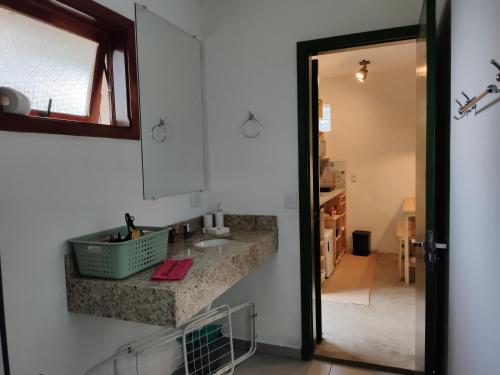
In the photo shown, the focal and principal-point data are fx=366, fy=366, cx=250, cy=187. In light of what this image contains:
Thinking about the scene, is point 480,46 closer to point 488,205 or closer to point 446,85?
point 488,205

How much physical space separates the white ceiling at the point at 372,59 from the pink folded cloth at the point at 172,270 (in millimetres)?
2969

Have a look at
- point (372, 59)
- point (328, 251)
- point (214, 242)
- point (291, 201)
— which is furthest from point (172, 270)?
point (372, 59)

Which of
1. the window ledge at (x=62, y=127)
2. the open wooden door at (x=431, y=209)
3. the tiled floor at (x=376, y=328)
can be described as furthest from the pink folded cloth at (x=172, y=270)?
the tiled floor at (x=376, y=328)

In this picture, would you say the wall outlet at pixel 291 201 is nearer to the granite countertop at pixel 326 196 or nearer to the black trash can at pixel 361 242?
the granite countertop at pixel 326 196

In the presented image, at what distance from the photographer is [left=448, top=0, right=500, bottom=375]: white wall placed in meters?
1.00

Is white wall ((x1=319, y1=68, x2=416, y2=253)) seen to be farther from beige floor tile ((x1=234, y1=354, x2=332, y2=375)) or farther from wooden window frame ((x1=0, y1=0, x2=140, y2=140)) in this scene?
wooden window frame ((x1=0, y1=0, x2=140, y2=140))

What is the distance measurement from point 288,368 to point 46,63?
2296mm

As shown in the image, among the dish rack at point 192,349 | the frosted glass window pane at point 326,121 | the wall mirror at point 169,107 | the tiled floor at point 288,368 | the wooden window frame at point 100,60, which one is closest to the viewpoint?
the wooden window frame at point 100,60

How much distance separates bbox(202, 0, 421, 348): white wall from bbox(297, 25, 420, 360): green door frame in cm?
5

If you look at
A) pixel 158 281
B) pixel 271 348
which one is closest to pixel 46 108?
pixel 158 281

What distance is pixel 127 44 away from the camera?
1998 mm

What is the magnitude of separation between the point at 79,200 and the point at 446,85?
1843 mm

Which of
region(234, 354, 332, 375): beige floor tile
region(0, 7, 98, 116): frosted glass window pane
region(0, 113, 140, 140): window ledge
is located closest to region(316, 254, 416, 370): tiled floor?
region(234, 354, 332, 375): beige floor tile

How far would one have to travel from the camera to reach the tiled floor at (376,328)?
8.52 feet
